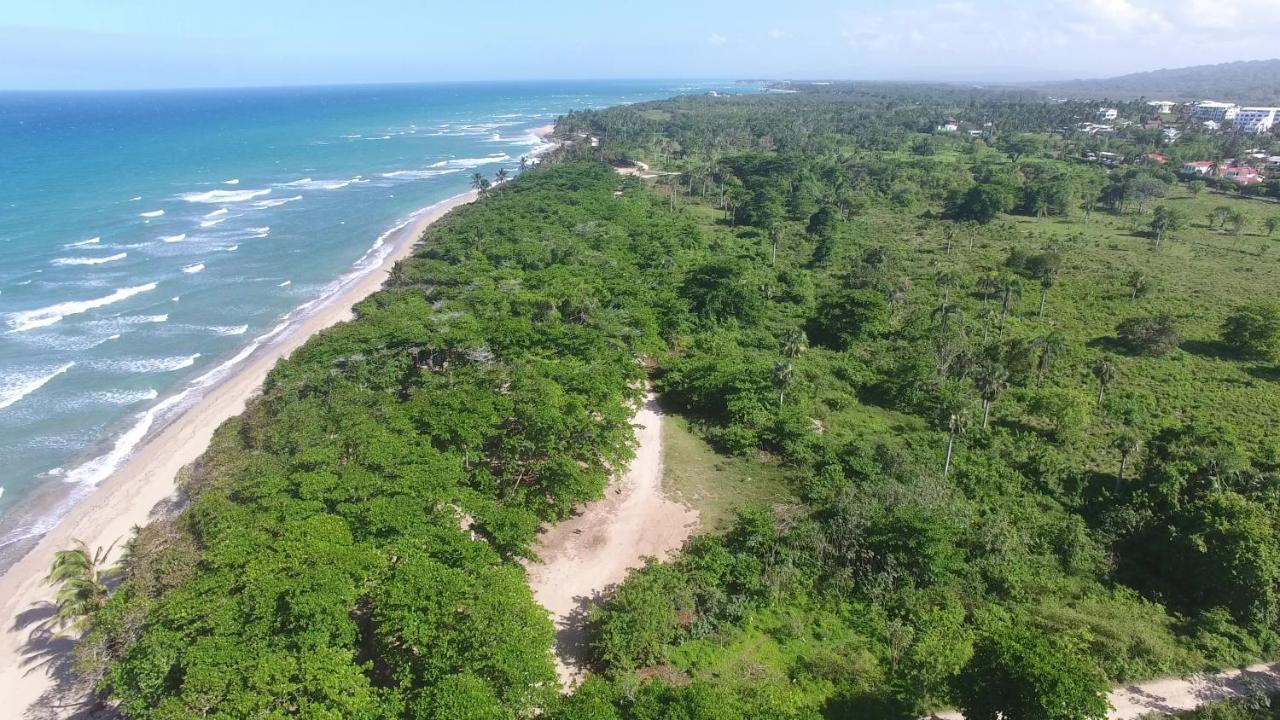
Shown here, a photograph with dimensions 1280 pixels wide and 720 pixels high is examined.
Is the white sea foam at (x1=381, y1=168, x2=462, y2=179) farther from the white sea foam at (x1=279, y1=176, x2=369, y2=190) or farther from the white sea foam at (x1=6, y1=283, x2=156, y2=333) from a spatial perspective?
the white sea foam at (x1=6, y1=283, x2=156, y2=333)

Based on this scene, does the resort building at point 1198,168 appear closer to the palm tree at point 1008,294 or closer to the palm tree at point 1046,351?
the palm tree at point 1008,294

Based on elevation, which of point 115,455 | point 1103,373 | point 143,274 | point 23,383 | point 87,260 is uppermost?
point 87,260

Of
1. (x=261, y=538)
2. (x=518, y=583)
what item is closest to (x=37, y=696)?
(x=261, y=538)

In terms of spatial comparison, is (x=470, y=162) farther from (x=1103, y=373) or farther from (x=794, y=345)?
(x=1103, y=373)

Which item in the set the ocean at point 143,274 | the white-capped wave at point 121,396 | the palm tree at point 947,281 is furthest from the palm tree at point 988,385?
the white-capped wave at point 121,396

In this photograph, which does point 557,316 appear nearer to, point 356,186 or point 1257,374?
point 1257,374

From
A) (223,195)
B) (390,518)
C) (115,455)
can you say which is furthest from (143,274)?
(390,518)

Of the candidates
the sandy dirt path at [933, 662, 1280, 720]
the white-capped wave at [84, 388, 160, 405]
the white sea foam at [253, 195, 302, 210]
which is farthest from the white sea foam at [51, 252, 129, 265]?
the sandy dirt path at [933, 662, 1280, 720]
